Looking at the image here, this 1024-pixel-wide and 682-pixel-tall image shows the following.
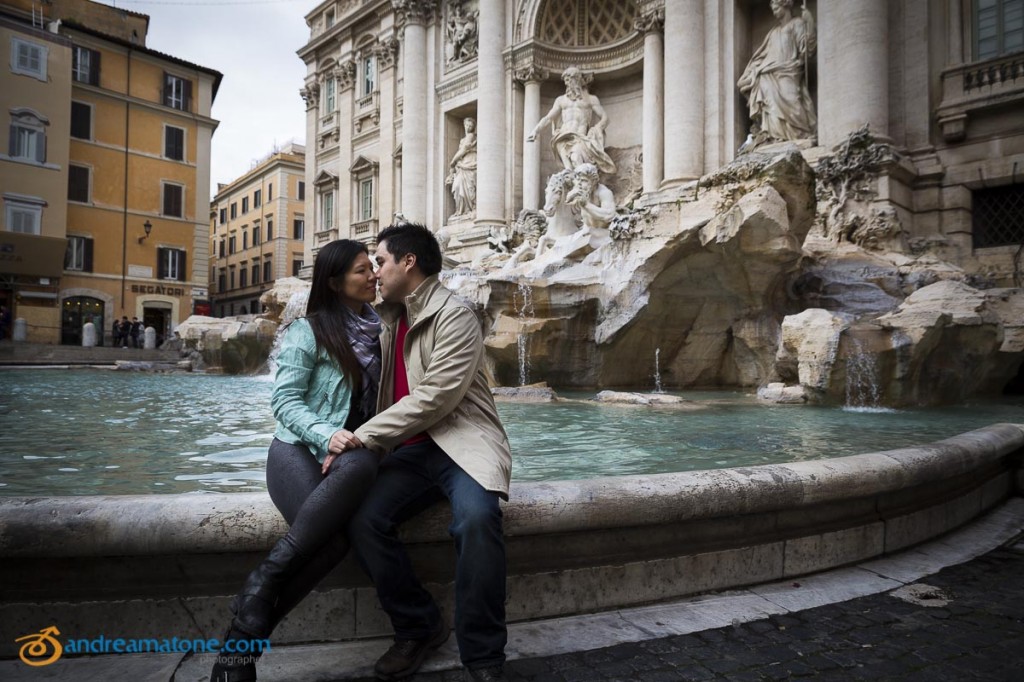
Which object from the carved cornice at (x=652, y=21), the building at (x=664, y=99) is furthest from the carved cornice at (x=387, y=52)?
the carved cornice at (x=652, y=21)

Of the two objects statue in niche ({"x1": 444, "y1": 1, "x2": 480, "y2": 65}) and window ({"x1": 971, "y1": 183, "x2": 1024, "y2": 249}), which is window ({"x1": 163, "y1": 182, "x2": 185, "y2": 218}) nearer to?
statue in niche ({"x1": 444, "y1": 1, "x2": 480, "y2": 65})

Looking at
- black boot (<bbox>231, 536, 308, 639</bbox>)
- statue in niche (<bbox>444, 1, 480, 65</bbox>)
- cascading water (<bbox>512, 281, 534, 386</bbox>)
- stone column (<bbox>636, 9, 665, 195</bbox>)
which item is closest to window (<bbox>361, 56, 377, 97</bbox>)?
statue in niche (<bbox>444, 1, 480, 65</bbox>)

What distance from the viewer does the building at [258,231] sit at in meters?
43.7

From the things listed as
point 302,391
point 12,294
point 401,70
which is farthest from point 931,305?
point 12,294

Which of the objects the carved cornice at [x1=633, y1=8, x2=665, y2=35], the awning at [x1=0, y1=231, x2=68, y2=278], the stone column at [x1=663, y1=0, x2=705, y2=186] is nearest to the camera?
the stone column at [x1=663, y1=0, x2=705, y2=186]

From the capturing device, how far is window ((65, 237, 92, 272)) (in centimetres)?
2758

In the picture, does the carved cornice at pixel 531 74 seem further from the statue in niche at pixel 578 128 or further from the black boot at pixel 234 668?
the black boot at pixel 234 668

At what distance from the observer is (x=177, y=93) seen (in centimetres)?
3166

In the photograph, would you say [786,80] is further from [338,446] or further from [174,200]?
[174,200]

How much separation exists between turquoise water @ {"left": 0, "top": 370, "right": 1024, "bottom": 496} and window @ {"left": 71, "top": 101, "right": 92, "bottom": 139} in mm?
25865

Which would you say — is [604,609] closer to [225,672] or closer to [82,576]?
[225,672]

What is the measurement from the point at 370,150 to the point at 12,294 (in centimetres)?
1600

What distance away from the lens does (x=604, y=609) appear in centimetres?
231

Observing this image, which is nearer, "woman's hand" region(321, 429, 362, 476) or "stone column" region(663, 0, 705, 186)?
"woman's hand" region(321, 429, 362, 476)
